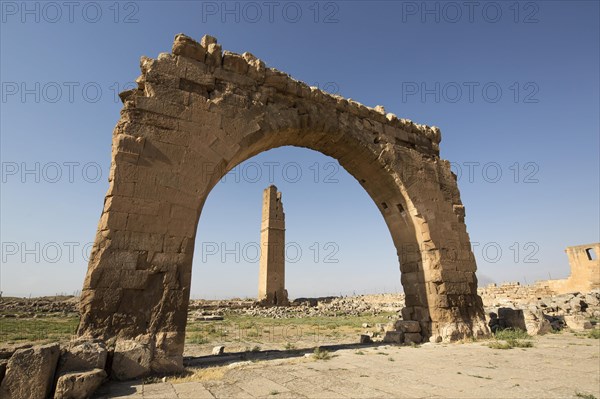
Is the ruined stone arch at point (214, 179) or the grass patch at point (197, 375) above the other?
the ruined stone arch at point (214, 179)

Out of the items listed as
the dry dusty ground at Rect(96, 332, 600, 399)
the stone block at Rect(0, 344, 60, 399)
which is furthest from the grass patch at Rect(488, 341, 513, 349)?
the stone block at Rect(0, 344, 60, 399)

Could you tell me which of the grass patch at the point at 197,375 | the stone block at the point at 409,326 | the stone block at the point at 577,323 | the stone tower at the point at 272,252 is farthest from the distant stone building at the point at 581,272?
the grass patch at the point at 197,375

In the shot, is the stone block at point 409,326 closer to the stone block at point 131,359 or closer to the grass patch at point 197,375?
the grass patch at point 197,375

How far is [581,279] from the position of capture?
75.8 ft

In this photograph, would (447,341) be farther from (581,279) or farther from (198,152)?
(581,279)

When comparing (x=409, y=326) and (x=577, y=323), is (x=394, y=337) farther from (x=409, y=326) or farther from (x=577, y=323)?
(x=577, y=323)

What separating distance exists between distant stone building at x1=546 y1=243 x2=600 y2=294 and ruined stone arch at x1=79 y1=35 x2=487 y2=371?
21.3 m

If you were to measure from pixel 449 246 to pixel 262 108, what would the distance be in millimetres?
5370

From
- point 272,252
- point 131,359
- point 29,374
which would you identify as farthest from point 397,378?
point 272,252

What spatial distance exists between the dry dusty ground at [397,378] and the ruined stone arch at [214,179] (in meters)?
0.91

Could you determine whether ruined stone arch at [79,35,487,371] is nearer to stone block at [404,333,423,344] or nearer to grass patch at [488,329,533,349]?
stone block at [404,333,423,344]

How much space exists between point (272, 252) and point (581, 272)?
21.5m

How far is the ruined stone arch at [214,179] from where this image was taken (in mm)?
4387

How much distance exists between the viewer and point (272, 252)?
21.4 m
